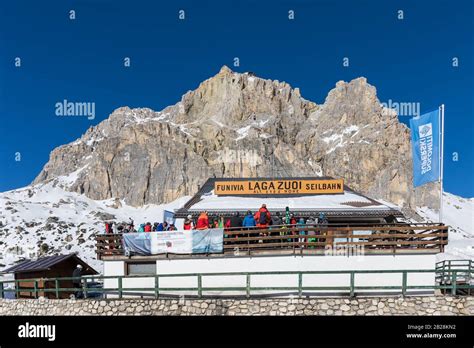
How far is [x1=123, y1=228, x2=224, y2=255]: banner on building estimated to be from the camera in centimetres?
1670

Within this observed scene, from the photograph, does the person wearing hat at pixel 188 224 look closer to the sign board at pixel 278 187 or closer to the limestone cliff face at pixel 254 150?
the sign board at pixel 278 187

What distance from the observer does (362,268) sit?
53.3 feet

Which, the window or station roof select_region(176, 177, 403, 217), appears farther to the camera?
station roof select_region(176, 177, 403, 217)

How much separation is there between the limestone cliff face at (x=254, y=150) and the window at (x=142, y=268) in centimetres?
11458

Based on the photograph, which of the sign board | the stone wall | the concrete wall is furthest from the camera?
the sign board

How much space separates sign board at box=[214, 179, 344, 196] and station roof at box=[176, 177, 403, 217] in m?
0.48

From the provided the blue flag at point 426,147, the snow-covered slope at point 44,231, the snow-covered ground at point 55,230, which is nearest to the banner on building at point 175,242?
the snow-covered ground at point 55,230

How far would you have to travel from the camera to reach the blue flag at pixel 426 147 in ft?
57.0

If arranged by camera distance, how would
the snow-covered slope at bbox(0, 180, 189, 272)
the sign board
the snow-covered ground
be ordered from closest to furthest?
the sign board → the snow-covered ground → the snow-covered slope at bbox(0, 180, 189, 272)

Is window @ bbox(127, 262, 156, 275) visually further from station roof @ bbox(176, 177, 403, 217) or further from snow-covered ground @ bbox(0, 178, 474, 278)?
snow-covered ground @ bbox(0, 178, 474, 278)

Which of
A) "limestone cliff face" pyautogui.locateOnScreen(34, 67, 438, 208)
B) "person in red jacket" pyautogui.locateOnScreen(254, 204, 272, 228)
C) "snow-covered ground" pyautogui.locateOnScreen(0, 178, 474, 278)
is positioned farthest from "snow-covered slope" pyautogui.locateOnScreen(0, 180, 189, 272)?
"limestone cliff face" pyautogui.locateOnScreen(34, 67, 438, 208)

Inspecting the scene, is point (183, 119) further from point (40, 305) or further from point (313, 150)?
point (40, 305)

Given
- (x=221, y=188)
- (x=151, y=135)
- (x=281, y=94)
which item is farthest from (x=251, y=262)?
(x=281, y=94)
